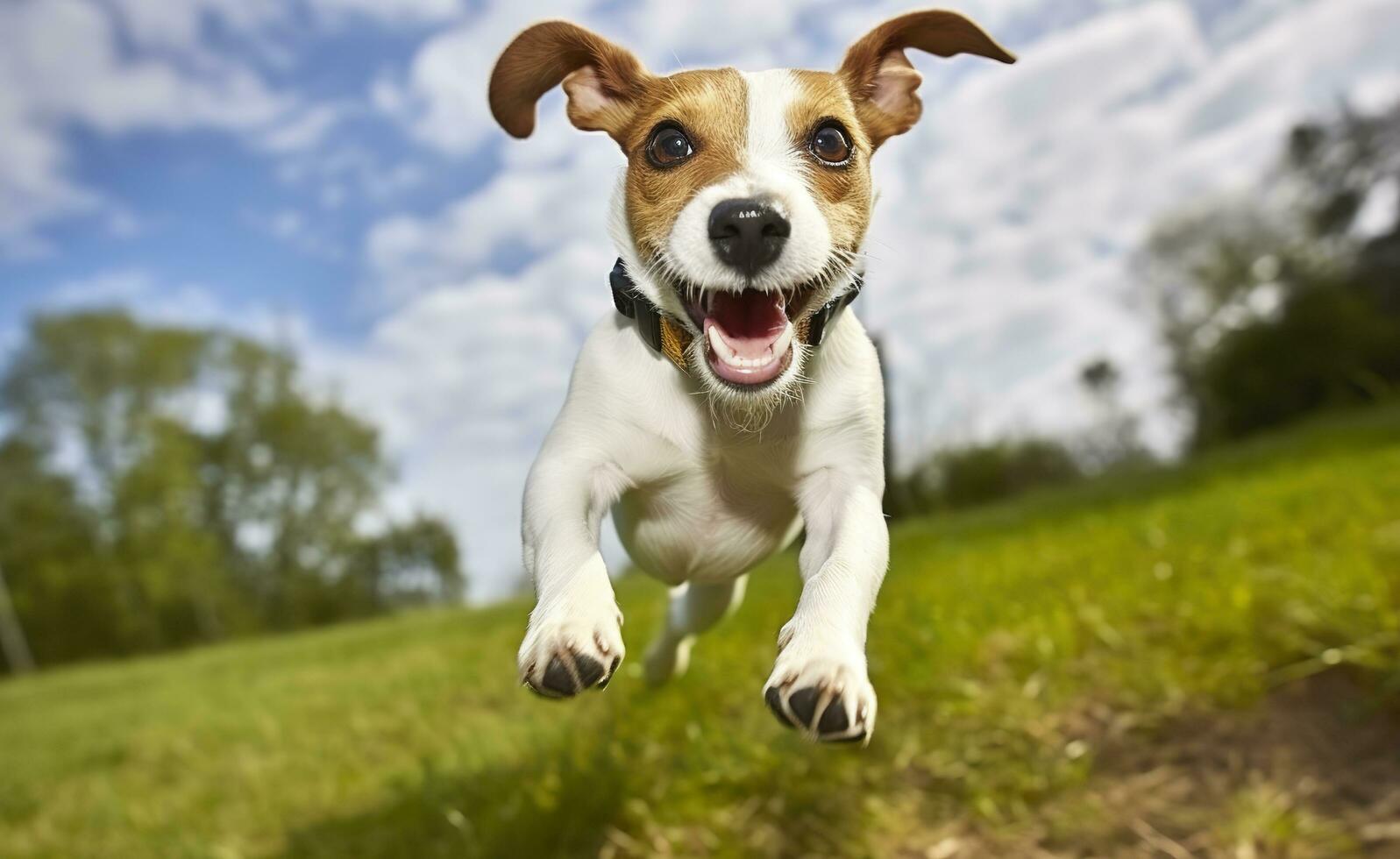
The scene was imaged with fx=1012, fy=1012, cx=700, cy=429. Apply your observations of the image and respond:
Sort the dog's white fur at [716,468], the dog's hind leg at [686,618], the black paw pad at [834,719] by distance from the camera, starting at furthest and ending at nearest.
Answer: the dog's hind leg at [686,618], the dog's white fur at [716,468], the black paw pad at [834,719]

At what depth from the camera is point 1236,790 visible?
214 inches

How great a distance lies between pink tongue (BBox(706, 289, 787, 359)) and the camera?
5.60 ft

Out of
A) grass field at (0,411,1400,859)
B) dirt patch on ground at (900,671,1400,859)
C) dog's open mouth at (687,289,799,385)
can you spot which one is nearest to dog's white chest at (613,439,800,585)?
dog's open mouth at (687,289,799,385)

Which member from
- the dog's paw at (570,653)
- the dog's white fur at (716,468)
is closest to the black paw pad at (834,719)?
the dog's white fur at (716,468)

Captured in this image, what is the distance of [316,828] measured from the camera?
630cm

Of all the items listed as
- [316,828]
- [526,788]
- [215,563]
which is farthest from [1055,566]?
[215,563]

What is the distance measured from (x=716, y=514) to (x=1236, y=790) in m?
4.74

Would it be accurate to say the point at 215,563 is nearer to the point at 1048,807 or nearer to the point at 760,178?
the point at 1048,807

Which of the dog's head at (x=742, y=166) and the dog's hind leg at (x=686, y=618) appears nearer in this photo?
the dog's head at (x=742, y=166)

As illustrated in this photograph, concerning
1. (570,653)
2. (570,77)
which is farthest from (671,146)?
(570,653)

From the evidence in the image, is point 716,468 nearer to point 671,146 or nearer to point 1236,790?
point 671,146

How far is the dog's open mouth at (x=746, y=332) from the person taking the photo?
65.2 inches

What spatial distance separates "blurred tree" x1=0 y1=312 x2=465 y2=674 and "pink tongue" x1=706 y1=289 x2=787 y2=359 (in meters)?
32.6

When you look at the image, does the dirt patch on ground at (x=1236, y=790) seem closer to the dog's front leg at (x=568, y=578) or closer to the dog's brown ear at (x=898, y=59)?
the dog's front leg at (x=568, y=578)
